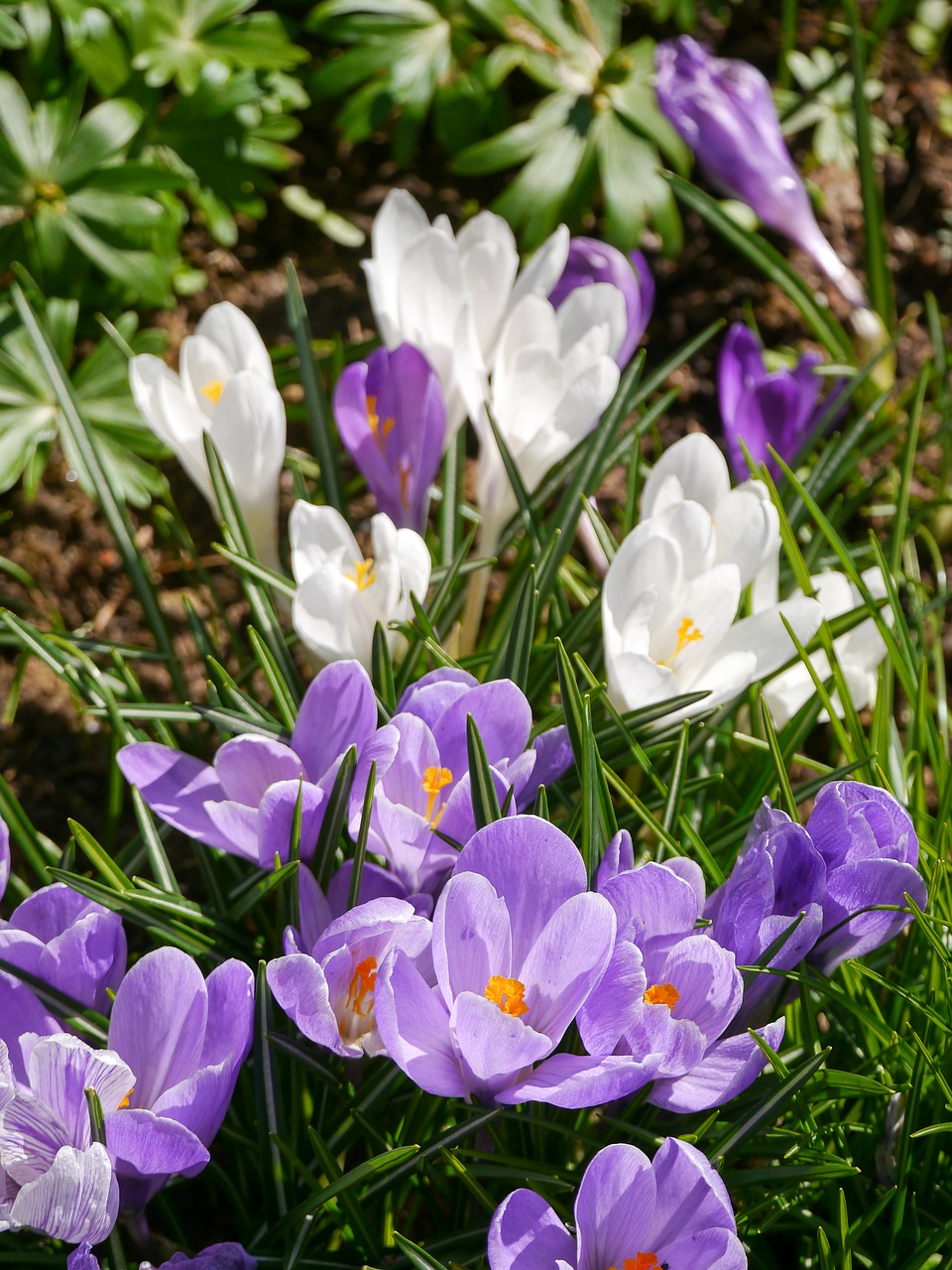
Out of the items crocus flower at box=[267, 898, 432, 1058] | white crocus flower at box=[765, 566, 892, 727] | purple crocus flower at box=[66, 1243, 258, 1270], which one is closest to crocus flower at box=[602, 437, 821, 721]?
white crocus flower at box=[765, 566, 892, 727]

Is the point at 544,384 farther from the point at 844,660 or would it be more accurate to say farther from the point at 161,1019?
the point at 161,1019

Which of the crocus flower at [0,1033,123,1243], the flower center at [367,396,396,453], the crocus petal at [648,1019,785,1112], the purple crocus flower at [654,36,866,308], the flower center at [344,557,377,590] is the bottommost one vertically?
the crocus flower at [0,1033,123,1243]

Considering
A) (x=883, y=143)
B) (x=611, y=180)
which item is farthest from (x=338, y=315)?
(x=883, y=143)

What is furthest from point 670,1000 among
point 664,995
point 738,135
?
point 738,135

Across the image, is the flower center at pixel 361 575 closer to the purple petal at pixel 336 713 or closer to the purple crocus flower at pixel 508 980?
the purple petal at pixel 336 713

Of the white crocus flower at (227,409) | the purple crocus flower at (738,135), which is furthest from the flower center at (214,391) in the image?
the purple crocus flower at (738,135)

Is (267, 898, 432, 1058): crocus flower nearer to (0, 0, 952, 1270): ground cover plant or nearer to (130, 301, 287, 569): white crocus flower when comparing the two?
(0, 0, 952, 1270): ground cover plant

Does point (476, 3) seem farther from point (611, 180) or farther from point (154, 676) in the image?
point (154, 676)
